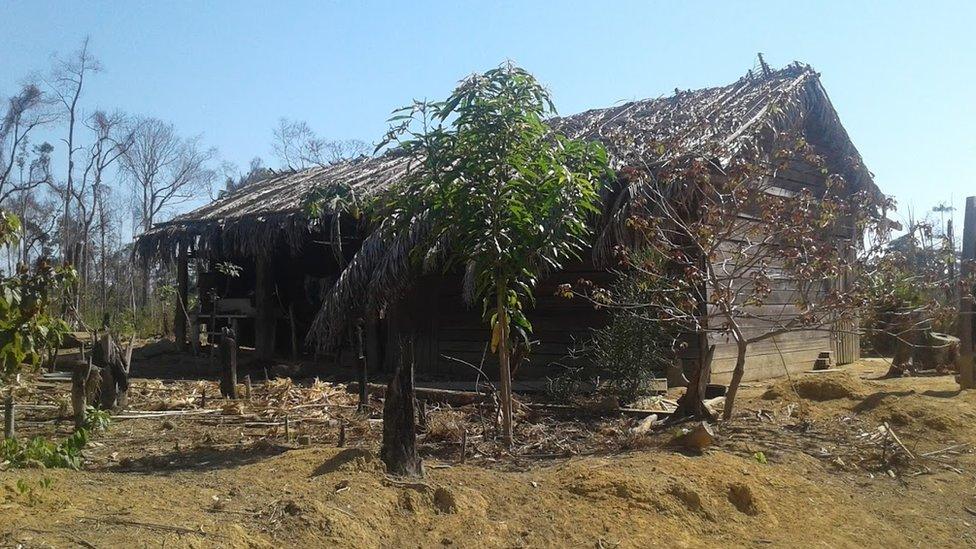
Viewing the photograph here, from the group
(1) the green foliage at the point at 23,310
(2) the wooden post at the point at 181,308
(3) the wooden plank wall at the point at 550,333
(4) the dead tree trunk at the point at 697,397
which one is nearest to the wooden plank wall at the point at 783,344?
(3) the wooden plank wall at the point at 550,333

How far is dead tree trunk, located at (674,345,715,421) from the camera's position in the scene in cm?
697

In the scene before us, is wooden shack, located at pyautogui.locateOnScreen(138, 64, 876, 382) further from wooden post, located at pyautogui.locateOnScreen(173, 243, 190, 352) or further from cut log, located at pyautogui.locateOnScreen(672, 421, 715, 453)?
cut log, located at pyautogui.locateOnScreen(672, 421, 715, 453)

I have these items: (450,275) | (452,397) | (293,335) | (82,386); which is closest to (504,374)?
Result: (452,397)

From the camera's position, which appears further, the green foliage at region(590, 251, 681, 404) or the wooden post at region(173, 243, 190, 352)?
the wooden post at region(173, 243, 190, 352)

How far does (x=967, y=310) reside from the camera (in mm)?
8742

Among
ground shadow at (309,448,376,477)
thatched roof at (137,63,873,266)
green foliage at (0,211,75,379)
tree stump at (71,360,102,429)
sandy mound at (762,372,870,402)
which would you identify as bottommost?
ground shadow at (309,448,376,477)

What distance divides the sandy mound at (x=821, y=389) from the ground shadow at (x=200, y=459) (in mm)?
4949

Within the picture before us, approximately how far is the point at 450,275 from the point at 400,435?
712 centimetres

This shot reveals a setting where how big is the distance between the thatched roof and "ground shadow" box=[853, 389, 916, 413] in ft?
9.24

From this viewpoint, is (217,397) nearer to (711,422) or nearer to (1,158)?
(711,422)

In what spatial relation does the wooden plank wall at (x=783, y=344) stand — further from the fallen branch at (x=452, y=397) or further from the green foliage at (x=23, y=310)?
the green foliage at (x=23, y=310)

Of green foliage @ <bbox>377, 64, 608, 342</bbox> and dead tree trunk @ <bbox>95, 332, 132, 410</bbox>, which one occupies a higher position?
green foliage @ <bbox>377, 64, 608, 342</bbox>

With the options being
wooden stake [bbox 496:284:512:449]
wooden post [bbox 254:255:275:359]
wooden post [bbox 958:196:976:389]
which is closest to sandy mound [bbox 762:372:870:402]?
wooden post [bbox 958:196:976:389]

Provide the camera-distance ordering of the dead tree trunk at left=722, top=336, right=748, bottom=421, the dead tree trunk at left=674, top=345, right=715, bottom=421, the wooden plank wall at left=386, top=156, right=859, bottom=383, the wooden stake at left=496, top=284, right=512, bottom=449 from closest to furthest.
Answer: the wooden stake at left=496, top=284, right=512, bottom=449 → the dead tree trunk at left=722, top=336, right=748, bottom=421 → the dead tree trunk at left=674, top=345, right=715, bottom=421 → the wooden plank wall at left=386, top=156, right=859, bottom=383
